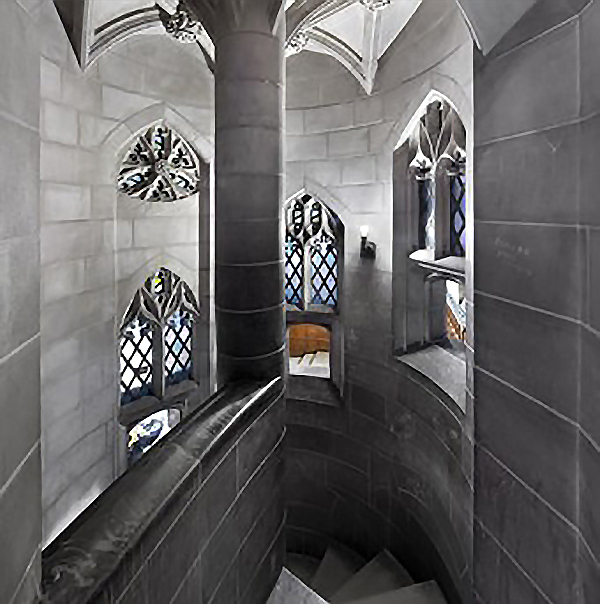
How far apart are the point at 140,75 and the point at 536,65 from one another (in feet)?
12.7

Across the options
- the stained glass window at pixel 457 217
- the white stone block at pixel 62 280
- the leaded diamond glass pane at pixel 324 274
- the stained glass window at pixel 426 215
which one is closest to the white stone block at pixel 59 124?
the white stone block at pixel 62 280

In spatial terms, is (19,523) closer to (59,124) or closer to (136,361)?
(59,124)

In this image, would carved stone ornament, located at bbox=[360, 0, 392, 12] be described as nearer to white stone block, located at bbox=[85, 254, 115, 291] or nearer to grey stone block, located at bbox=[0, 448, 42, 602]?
white stone block, located at bbox=[85, 254, 115, 291]

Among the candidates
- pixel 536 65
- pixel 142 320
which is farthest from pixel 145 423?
pixel 536 65

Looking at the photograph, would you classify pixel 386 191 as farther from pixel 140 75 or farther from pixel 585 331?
pixel 585 331

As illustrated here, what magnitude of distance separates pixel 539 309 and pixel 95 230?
353cm

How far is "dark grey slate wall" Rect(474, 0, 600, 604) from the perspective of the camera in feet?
2.96

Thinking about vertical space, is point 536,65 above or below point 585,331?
above

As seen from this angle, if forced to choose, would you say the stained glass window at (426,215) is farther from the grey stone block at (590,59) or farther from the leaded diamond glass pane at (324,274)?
the grey stone block at (590,59)

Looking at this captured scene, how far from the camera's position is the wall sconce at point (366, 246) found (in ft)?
14.7

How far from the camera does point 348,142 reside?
180 inches

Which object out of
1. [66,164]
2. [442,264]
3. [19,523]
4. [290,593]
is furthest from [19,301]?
[442,264]

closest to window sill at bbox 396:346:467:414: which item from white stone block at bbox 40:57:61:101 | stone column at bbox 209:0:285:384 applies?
stone column at bbox 209:0:285:384

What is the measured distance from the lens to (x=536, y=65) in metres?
1.03
